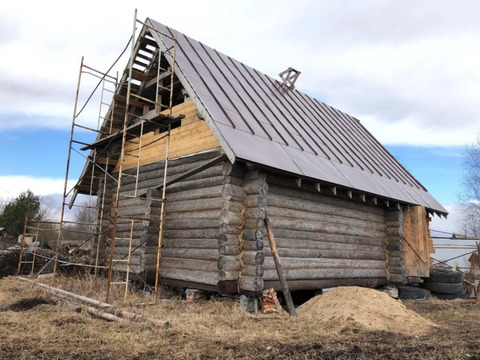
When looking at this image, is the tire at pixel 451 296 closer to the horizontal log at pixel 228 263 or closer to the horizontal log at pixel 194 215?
the horizontal log at pixel 228 263

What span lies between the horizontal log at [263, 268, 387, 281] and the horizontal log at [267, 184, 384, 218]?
178cm

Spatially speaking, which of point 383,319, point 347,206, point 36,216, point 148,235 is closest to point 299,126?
point 347,206

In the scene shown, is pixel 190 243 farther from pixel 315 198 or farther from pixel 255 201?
pixel 315 198

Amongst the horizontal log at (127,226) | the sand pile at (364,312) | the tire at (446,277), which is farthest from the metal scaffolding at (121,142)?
the tire at (446,277)

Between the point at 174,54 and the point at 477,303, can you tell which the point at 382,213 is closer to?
the point at 477,303

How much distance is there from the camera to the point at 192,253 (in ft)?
34.0

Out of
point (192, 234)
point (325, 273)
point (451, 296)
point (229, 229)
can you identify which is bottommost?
point (451, 296)

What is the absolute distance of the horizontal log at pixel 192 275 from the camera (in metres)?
9.62

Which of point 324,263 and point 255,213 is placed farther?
point 324,263

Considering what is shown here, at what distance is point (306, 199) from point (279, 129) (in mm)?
2336

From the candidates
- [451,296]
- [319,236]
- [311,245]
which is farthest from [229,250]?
[451,296]

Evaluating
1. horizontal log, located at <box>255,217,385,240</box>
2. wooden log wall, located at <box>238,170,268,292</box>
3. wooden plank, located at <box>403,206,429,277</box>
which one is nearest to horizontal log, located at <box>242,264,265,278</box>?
wooden log wall, located at <box>238,170,268,292</box>

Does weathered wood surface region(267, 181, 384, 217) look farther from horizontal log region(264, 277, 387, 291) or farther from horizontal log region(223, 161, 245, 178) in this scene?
horizontal log region(264, 277, 387, 291)

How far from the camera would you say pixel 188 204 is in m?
10.8
